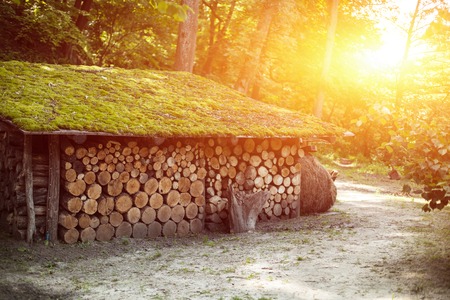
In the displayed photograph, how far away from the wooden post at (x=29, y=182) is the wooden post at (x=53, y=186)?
28 cm

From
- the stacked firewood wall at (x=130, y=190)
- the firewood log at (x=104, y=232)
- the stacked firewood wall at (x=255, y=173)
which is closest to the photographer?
the stacked firewood wall at (x=130, y=190)

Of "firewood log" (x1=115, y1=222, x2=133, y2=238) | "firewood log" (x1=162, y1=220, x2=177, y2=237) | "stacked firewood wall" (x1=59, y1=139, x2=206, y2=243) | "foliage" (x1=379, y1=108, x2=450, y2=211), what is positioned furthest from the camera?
"firewood log" (x1=162, y1=220, x2=177, y2=237)

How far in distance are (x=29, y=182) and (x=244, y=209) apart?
14.3 ft

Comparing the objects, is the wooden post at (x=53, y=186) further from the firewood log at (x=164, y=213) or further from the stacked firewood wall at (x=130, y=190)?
the firewood log at (x=164, y=213)

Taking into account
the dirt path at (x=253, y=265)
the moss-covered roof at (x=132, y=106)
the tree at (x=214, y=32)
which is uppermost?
the tree at (x=214, y=32)

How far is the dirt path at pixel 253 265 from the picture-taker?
20.6 ft

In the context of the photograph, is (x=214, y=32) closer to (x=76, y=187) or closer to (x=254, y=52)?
(x=254, y=52)

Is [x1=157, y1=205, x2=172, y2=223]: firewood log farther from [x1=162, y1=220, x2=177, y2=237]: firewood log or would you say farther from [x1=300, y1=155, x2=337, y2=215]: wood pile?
[x1=300, y1=155, x2=337, y2=215]: wood pile

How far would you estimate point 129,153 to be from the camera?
9.18m

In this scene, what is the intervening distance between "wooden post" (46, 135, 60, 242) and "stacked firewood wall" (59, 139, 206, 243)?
11 cm

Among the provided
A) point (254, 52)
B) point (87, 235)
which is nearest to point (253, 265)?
point (87, 235)

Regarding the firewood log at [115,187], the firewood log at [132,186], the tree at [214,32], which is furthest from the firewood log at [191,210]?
the tree at [214,32]

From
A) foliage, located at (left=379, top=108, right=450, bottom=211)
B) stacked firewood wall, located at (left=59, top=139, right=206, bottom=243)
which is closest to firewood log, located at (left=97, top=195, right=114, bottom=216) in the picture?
stacked firewood wall, located at (left=59, top=139, right=206, bottom=243)

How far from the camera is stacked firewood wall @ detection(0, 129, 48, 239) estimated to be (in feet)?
27.4
